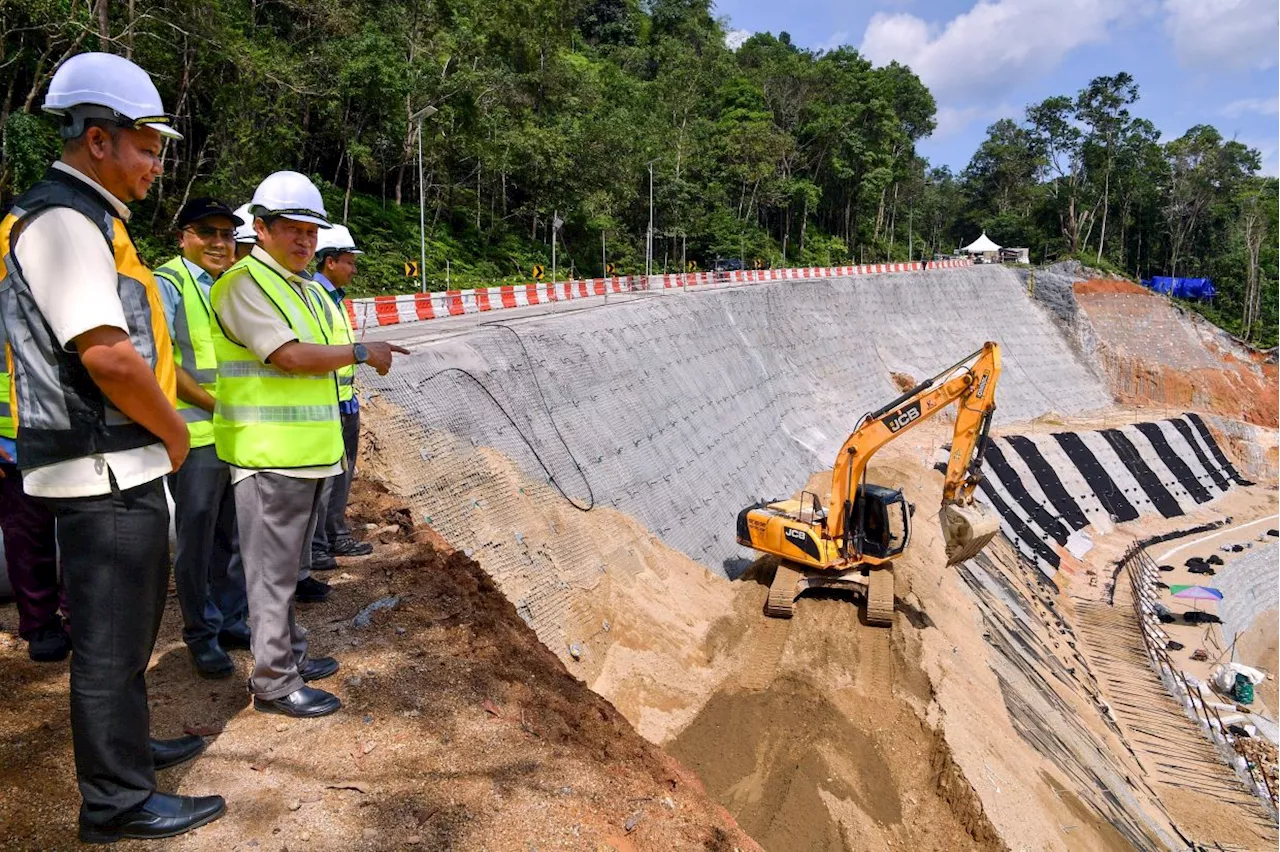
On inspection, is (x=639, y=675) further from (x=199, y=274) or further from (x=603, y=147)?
(x=603, y=147)

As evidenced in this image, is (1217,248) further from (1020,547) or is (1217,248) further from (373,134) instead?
(373,134)

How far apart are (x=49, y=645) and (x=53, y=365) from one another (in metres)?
2.38

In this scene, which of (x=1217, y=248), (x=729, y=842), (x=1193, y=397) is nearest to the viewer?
(x=729, y=842)

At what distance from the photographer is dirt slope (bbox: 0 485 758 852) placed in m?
3.00

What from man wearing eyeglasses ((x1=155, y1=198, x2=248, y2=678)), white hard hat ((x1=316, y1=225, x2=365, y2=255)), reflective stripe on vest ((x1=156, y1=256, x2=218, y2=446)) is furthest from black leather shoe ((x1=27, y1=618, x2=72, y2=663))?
white hard hat ((x1=316, y1=225, x2=365, y2=255))

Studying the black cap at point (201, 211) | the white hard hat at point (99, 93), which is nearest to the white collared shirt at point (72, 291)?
the white hard hat at point (99, 93)

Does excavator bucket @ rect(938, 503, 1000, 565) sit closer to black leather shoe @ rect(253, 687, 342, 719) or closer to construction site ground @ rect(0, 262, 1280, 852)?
construction site ground @ rect(0, 262, 1280, 852)

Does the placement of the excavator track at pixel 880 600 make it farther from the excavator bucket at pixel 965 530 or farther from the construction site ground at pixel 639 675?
the excavator bucket at pixel 965 530

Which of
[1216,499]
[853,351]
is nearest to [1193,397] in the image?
[1216,499]

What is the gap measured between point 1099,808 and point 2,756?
32.2 ft

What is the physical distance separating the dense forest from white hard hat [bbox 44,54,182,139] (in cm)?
1496

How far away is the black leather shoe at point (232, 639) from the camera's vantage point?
4328 mm

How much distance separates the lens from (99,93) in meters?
2.50

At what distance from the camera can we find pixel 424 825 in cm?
306
